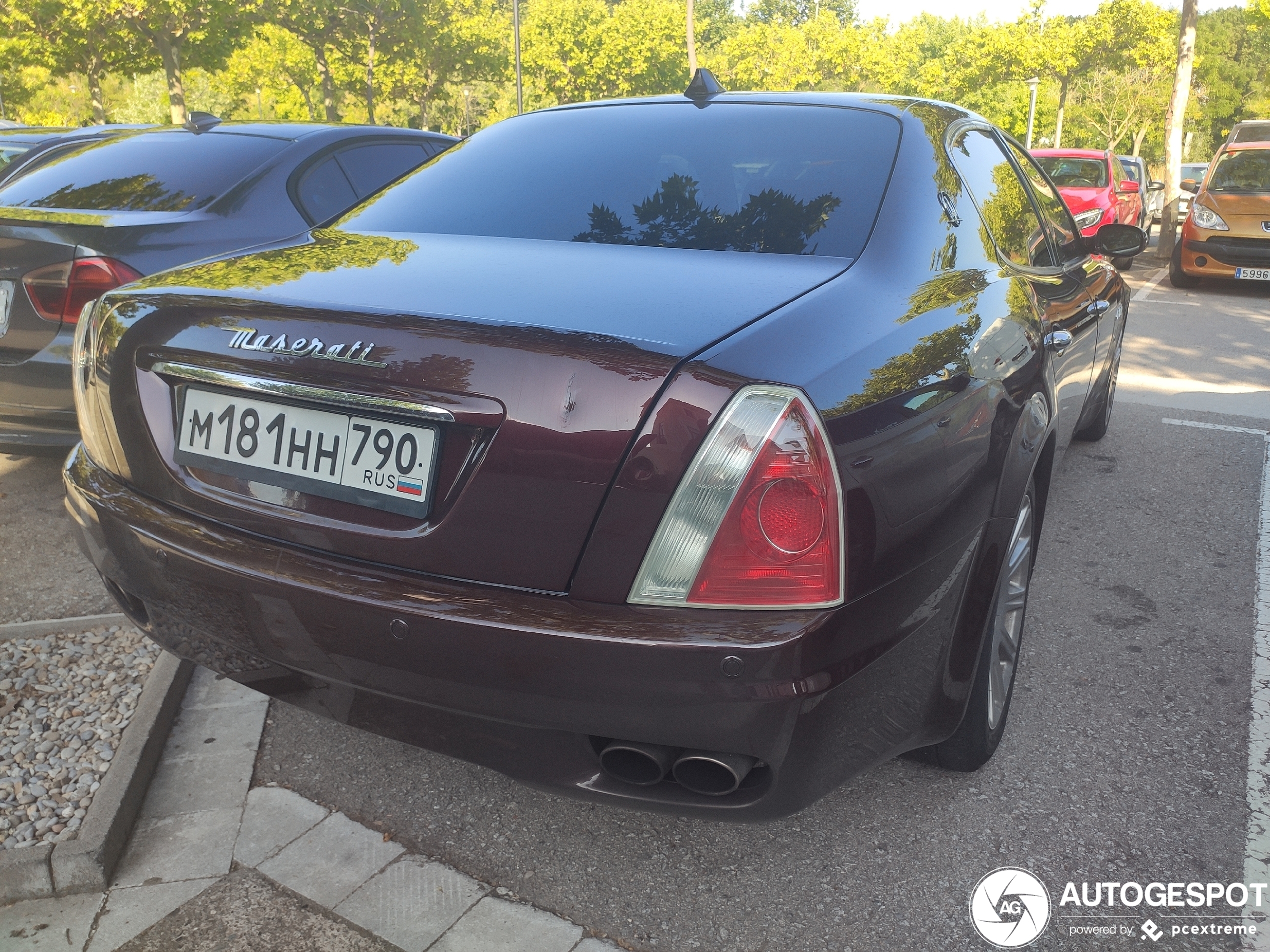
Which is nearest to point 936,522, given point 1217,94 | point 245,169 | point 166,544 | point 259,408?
point 259,408

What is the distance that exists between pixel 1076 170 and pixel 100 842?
16.7m

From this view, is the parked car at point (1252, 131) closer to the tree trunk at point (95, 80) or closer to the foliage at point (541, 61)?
→ the foliage at point (541, 61)

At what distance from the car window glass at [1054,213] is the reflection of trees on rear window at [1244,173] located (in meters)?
10.4

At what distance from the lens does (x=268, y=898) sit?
84.4 inches

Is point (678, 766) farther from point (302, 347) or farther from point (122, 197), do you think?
point (122, 197)

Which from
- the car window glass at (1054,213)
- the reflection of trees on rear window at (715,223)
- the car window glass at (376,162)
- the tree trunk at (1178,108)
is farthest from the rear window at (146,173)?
the tree trunk at (1178,108)

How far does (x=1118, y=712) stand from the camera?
2881 millimetres

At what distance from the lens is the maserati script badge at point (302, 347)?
5.86ft

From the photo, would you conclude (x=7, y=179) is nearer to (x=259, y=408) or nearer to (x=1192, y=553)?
(x=259, y=408)

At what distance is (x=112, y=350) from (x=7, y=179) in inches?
154

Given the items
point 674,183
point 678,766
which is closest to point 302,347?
point 678,766

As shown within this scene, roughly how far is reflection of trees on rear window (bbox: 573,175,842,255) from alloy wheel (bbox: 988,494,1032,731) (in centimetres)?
81

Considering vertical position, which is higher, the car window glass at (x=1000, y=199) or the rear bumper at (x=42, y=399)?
the car window glass at (x=1000, y=199)

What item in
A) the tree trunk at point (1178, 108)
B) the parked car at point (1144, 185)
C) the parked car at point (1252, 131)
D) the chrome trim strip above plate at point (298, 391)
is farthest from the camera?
the parked car at point (1144, 185)
